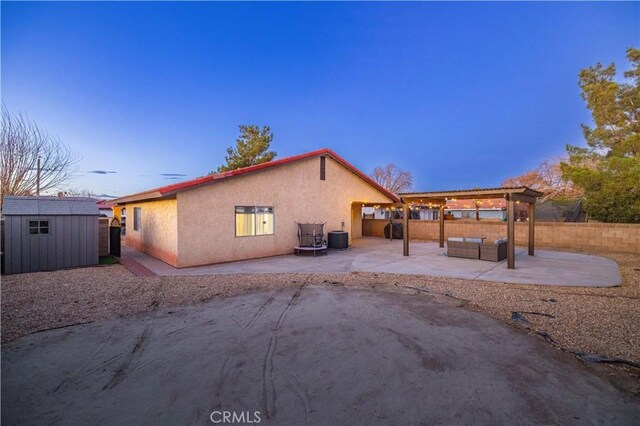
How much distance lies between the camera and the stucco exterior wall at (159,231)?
935 cm

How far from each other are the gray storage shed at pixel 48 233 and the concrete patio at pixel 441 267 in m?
1.82

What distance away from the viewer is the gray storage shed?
27.1 feet

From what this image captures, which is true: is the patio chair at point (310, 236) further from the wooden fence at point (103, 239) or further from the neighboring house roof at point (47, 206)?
the wooden fence at point (103, 239)

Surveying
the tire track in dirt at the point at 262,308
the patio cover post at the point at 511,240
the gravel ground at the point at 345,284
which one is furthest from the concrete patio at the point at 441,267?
the tire track in dirt at the point at 262,308

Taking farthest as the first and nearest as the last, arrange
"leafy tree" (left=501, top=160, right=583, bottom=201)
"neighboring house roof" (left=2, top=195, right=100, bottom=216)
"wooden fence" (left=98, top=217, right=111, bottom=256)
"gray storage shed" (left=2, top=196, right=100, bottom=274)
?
"leafy tree" (left=501, top=160, right=583, bottom=201)
"wooden fence" (left=98, top=217, right=111, bottom=256)
"neighboring house roof" (left=2, top=195, right=100, bottom=216)
"gray storage shed" (left=2, top=196, right=100, bottom=274)

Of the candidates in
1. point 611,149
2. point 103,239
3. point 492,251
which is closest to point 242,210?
point 103,239

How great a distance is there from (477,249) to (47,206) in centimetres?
1490

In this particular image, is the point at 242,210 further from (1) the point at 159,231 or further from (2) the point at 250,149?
(2) the point at 250,149

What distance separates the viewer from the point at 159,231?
1072 cm

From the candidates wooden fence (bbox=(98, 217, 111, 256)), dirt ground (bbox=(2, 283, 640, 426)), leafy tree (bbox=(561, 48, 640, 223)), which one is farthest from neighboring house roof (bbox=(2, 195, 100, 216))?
leafy tree (bbox=(561, 48, 640, 223))

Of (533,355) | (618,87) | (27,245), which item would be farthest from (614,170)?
(27,245)

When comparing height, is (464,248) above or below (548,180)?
below

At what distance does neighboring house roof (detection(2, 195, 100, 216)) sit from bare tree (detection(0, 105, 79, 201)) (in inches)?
262

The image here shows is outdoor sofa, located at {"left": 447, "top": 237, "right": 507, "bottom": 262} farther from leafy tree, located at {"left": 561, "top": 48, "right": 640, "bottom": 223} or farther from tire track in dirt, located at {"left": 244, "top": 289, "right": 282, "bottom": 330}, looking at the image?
tire track in dirt, located at {"left": 244, "top": 289, "right": 282, "bottom": 330}
